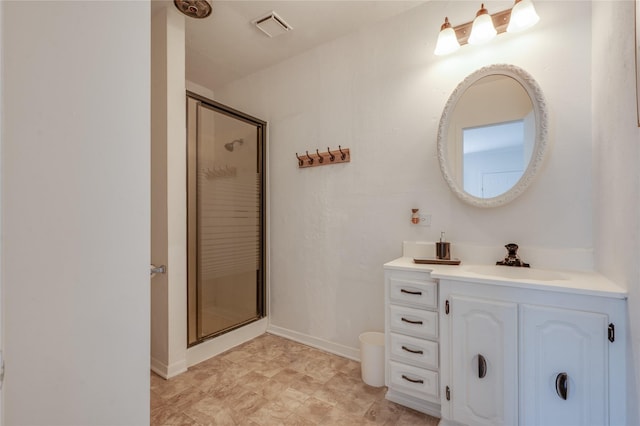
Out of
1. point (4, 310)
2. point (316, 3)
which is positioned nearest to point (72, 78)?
point (4, 310)

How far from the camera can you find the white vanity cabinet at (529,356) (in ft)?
3.86

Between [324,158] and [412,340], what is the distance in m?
1.59

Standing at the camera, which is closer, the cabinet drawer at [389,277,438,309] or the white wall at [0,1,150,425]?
the white wall at [0,1,150,425]

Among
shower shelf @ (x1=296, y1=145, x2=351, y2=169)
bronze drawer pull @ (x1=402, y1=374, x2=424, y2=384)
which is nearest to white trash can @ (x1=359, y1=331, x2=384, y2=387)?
bronze drawer pull @ (x1=402, y1=374, x2=424, y2=384)

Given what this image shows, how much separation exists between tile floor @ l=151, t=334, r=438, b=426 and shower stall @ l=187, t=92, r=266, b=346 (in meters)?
0.36

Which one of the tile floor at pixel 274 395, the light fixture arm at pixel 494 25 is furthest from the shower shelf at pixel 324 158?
the tile floor at pixel 274 395

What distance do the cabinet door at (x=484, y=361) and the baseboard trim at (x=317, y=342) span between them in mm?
990

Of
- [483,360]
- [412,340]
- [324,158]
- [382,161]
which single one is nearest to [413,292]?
[412,340]

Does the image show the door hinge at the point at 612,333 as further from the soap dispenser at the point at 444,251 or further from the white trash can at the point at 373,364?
the white trash can at the point at 373,364

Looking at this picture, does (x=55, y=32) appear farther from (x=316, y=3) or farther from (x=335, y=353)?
(x=335, y=353)

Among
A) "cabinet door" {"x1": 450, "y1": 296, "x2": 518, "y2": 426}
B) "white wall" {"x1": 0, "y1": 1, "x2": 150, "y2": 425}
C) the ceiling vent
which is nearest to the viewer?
"white wall" {"x1": 0, "y1": 1, "x2": 150, "y2": 425}

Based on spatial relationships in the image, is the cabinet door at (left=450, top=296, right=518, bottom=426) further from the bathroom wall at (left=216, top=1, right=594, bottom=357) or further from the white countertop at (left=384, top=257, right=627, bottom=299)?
the bathroom wall at (left=216, top=1, right=594, bottom=357)

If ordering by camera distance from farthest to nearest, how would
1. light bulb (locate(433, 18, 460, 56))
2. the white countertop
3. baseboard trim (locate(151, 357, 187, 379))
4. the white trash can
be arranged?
baseboard trim (locate(151, 357, 187, 379)) < the white trash can < light bulb (locate(433, 18, 460, 56)) < the white countertop

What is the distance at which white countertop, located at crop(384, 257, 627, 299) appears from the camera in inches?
47.7
